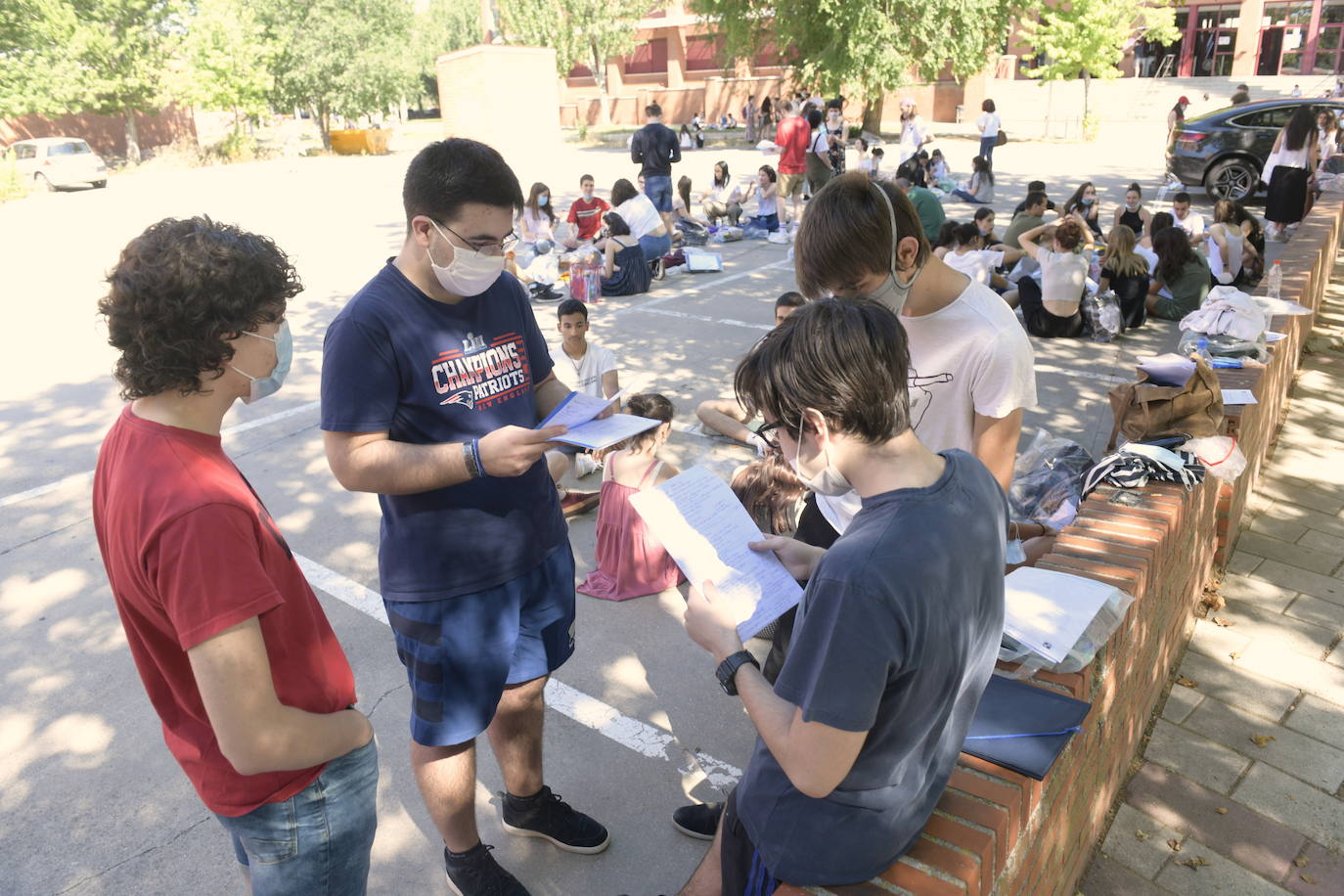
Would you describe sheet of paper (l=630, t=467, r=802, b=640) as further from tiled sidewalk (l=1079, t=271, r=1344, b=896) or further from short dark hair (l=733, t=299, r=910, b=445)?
tiled sidewalk (l=1079, t=271, r=1344, b=896)

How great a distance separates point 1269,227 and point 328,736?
1498 centimetres

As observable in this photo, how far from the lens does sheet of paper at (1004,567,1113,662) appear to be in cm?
227

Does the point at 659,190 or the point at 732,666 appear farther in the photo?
the point at 659,190

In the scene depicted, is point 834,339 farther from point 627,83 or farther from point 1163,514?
point 627,83

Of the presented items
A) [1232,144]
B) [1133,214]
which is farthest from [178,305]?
[1232,144]

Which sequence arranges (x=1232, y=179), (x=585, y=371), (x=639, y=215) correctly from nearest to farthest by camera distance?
1. (x=585, y=371)
2. (x=639, y=215)
3. (x=1232, y=179)

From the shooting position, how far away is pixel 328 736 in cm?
175

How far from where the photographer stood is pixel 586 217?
41.2 feet

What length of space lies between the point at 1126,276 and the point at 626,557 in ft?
21.3

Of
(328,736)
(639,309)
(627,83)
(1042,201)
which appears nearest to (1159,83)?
(627,83)

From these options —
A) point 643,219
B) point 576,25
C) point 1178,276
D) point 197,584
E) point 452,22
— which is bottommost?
point 1178,276

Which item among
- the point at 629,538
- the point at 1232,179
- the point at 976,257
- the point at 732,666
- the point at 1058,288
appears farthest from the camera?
the point at 1232,179

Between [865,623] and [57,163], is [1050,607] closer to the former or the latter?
[865,623]

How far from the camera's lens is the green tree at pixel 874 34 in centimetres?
2692
